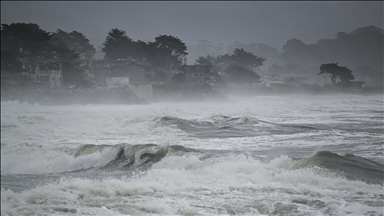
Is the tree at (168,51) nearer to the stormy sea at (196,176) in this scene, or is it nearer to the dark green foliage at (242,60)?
the dark green foliage at (242,60)

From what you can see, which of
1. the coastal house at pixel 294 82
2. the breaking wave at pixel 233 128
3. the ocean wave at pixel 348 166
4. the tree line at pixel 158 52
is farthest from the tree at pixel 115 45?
the ocean wave at pixel 348 166

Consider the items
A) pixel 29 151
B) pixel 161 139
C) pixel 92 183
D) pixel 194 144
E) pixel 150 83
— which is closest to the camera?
pixel 92 183

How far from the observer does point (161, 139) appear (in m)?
15.0

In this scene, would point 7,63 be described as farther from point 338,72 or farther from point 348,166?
point 338,72

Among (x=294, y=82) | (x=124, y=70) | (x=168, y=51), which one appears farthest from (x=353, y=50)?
(x=168, y=51)

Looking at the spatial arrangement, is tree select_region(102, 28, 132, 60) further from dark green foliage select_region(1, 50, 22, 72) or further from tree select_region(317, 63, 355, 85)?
dark green foliage select_region(1, 50, 22, 72)

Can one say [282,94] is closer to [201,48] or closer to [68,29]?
[68,29]

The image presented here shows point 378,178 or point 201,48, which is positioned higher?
point 201,48

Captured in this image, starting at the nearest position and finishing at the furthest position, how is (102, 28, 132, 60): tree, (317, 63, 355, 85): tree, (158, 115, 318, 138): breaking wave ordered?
(158, 115, 318, 138): breaking wave → (317, 63, 355, 85): tree → (102, 28, 132, 60): tree

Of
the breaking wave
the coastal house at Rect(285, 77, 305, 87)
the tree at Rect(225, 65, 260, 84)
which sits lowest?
the breaking wave

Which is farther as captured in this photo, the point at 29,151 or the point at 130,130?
the point at 130,130

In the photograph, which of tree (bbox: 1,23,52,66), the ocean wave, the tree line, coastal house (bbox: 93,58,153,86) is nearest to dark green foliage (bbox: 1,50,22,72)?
the tree line

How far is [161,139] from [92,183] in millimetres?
7806

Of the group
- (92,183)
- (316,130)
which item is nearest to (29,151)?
(92,183)
